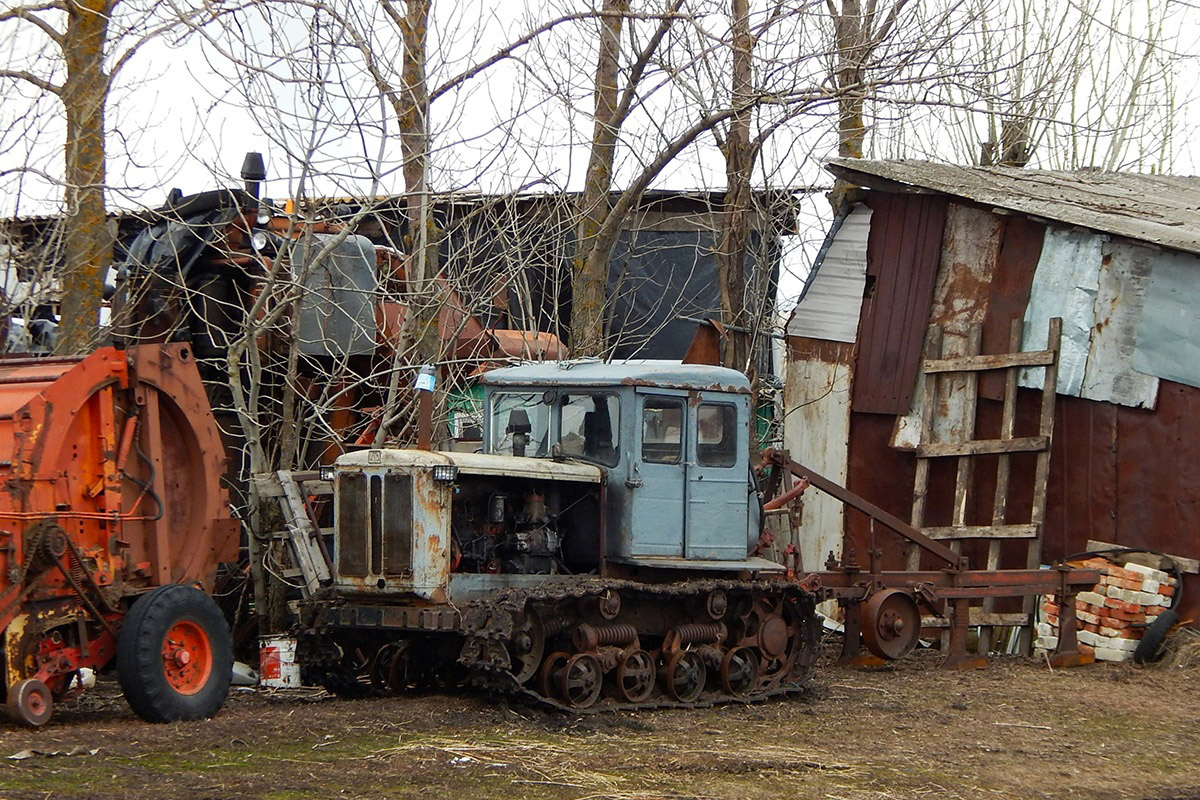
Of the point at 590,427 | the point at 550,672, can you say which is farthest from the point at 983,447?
the point at 550,672

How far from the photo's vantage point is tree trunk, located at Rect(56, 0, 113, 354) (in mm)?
12961

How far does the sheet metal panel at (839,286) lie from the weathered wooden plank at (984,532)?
2.39m

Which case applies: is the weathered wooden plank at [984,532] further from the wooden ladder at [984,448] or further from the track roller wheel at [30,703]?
the track roller wheel at [30,703]

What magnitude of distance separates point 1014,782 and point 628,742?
2271mm

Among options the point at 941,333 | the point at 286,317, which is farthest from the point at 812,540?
the point at 286,317

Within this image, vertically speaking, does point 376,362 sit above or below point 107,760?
above

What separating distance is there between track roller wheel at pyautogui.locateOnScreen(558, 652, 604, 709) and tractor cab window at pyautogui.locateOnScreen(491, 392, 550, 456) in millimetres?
1684

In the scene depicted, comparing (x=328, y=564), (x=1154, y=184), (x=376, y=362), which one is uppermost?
(x=1154, y=184)

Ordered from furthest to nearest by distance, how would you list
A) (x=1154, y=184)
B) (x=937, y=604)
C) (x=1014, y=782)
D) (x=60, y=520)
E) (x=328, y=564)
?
(x=1154, y=184)
(x=937, y=604)
(x=328, y=564)
(x=60, y=520)
(x=1014, y=782)

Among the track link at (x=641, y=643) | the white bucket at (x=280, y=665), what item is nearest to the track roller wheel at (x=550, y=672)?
the track link at (x=641, y=643)

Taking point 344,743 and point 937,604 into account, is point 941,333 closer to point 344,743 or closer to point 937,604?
point 937,604

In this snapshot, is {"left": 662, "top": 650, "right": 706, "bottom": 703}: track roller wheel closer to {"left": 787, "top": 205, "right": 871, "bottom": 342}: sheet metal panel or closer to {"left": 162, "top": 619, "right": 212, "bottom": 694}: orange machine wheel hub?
{"left": 162, "top": 619, "right": 212, "bottom": 694}: orange machine wheel hub

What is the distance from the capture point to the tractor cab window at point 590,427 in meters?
10.6

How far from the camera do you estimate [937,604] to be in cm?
1302
